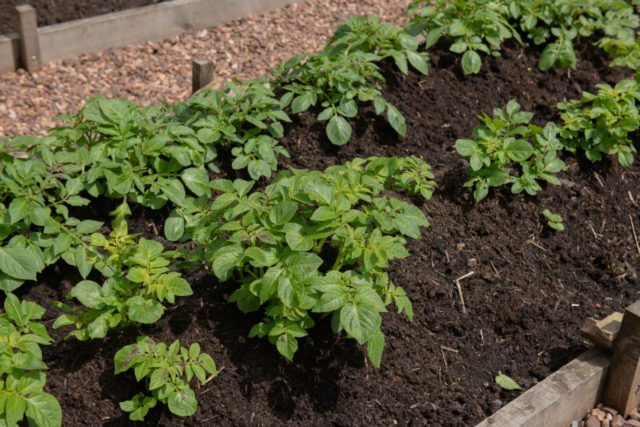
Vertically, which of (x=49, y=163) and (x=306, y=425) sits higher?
(x=49, y=163)

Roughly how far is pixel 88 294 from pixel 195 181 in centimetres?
87

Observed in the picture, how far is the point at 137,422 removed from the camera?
105 inches

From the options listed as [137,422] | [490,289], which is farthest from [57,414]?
[490,289]

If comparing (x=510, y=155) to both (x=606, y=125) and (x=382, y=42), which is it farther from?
(x=382, y=42)

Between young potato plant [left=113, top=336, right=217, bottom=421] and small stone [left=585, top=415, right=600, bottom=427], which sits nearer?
young potato plant [left=113, top=336, right=217, bottom=421]

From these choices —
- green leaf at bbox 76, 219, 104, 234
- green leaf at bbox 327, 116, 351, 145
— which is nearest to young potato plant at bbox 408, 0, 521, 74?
green leaf at bbox 327, 116, 351, 145

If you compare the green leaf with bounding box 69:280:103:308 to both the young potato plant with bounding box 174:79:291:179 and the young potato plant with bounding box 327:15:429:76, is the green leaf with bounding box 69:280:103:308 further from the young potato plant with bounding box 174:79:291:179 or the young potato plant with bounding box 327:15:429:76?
the young potato plant with bounding box 327:15:429:76

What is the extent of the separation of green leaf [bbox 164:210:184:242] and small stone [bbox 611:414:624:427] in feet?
7.12

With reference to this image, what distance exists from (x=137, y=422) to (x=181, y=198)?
1.08 m

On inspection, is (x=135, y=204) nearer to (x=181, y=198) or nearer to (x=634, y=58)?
(x=181, y=198)

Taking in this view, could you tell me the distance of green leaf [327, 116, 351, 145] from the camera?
12.6 ft

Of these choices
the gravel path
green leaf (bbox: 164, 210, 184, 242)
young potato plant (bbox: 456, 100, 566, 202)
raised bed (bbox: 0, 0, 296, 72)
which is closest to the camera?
green leaf (bbox: 164, 210, 184, 242)

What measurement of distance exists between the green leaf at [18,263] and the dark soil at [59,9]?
12.2 feet

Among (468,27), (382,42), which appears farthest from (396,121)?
(468,27)
